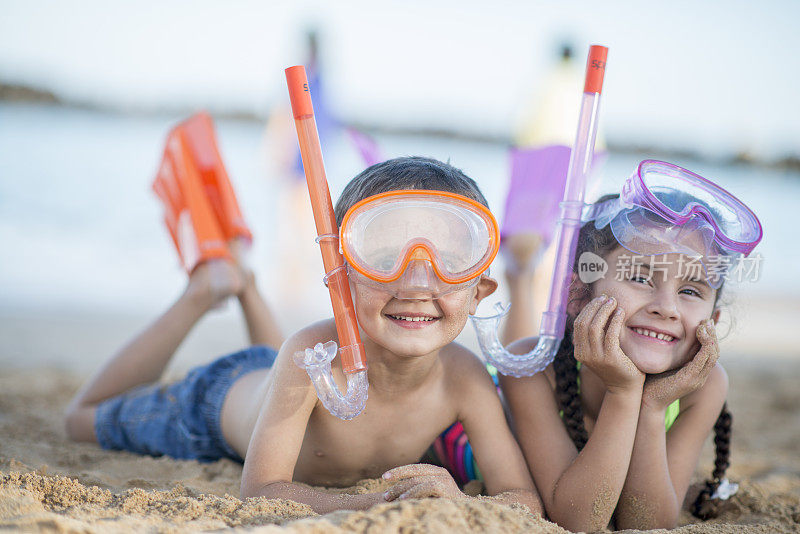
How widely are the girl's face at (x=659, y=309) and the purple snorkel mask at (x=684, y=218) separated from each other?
0.16 feet

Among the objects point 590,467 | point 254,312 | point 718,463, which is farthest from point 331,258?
point 718,463

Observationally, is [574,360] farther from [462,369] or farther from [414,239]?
[414,239]

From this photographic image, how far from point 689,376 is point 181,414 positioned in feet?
7.26

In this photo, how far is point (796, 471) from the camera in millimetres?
3555

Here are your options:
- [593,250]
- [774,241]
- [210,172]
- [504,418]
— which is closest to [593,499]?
[504,418]

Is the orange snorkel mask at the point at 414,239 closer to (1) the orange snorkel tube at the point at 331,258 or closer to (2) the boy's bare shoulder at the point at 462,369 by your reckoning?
(1) the orange snorkel tube at the point at 331,258

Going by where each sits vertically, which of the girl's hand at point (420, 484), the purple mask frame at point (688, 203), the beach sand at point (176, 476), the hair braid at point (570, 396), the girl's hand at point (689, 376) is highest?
the purple mask frame at point (688, 203)

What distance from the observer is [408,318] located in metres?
2.27

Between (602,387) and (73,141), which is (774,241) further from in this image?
(73,141)

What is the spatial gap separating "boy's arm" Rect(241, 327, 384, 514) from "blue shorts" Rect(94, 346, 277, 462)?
0.86 meters

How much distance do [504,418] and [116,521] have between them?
1.37m

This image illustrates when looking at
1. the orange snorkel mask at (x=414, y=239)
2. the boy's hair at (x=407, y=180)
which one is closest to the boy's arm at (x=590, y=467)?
the orange snorkel mask at (x=414, y=239)

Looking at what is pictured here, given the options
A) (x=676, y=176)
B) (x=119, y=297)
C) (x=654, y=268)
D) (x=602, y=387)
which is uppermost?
(x=676, y=176)

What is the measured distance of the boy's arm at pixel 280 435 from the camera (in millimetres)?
2291
